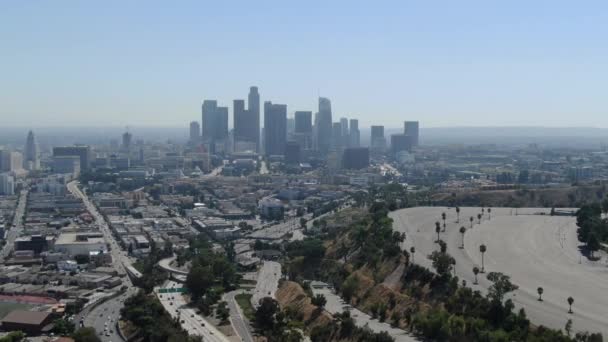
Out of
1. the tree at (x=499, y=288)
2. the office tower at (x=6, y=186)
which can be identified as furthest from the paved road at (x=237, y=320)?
the office tower at (x=6, y=186)

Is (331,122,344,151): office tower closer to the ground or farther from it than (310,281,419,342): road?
farther from it

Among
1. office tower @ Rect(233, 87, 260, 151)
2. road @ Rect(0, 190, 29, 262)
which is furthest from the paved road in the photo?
office tower @ Rect(233, 87, 260, 151)

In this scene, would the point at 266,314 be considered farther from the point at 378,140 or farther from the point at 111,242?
the point at 378,140

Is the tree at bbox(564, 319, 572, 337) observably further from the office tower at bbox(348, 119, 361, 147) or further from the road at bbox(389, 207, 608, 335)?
the office tower at bbox(348, 119, 361, 147)

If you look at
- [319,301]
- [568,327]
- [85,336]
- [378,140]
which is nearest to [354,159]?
[378,140]

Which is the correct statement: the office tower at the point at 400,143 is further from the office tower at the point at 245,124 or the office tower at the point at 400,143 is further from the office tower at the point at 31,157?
the office tower at the point at 31,157

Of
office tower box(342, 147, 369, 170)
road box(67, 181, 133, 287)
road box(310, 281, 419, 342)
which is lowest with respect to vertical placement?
road box(67, 181, 133, 287)
